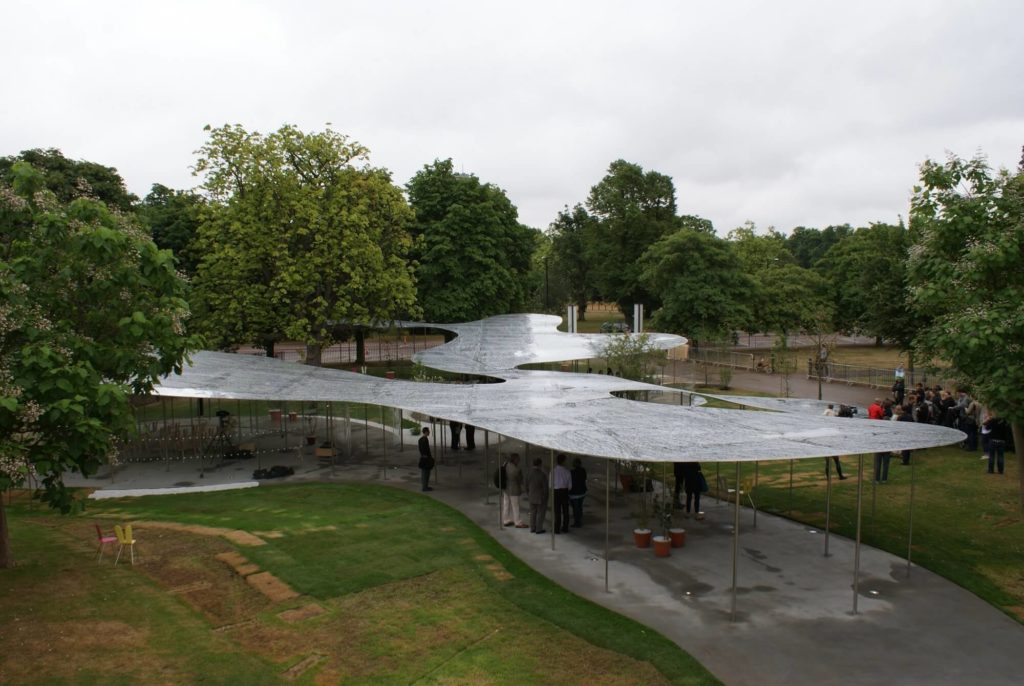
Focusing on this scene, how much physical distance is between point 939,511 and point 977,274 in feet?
20.7

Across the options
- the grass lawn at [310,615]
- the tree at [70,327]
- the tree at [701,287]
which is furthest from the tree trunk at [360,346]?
the tree at [70,327]

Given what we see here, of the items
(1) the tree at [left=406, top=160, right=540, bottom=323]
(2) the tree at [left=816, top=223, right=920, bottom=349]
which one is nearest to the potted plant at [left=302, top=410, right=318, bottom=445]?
(1) the tree at [left=406, top=160, right=540, bottom=323]

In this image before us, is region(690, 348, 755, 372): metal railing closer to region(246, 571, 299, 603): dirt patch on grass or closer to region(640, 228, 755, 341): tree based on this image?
region(640, 228, 755, 341): tree

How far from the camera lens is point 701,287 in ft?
176

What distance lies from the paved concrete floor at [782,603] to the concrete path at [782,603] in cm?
2

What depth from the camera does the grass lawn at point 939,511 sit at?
1364cm

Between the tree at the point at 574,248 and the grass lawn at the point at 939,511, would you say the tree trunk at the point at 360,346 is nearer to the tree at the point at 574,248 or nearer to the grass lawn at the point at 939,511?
the grass lawn at the point at 939,511

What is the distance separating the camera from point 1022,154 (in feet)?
114

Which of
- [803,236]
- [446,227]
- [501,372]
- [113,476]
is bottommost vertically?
[113,476]

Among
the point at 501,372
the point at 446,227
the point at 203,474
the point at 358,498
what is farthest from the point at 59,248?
the point at 446,227

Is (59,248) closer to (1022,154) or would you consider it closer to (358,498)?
(358,498)

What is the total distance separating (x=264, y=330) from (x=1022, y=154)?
37.2 m

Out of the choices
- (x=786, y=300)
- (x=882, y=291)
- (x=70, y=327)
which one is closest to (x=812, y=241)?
(x=786, y=300)

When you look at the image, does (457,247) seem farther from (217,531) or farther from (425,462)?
(217,531)
